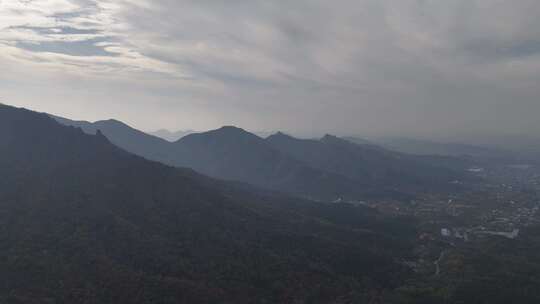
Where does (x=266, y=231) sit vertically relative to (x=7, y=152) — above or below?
below

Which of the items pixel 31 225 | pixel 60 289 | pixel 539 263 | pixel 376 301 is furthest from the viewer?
pixel 539 263

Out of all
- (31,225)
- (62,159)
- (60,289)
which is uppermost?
(62,159)

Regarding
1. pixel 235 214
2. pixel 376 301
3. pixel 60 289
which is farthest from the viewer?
pixel 235 214

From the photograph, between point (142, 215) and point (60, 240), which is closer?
point (60, 240)

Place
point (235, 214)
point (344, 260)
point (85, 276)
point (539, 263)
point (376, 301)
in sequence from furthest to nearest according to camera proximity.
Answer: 1. point (235, 214)
2. point (539, 263)
3. point (344, 260)
4. point (376, 301)
5. point (85, 276)

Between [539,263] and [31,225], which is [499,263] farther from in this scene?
[31,225]

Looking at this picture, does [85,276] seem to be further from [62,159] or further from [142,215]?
[62,159]

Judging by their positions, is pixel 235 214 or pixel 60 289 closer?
pixel 60 289

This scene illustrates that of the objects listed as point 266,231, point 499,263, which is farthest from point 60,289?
point 499,263

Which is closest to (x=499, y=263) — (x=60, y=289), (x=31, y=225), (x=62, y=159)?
(x=60, y=289)

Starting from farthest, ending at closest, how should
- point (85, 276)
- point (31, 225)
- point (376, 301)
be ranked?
1. point (31, 225)
2. point (376, 301)
3. point (85, 276)
